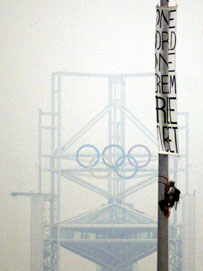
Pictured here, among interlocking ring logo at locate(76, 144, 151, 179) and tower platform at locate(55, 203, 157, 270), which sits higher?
interlocking ring logo at locate(76, 144, 151, 179)

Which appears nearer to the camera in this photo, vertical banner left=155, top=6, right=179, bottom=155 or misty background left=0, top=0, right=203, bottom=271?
vertical banner left=155, top=6, right=179, bottom=155

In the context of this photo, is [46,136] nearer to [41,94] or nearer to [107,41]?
[41,94]

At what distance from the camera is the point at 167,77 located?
11.3ft

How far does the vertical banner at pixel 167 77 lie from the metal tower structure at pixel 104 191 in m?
3.48

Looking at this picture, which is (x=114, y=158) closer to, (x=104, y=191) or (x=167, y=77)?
(x=104, y=191)

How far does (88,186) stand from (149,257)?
3.76 feet

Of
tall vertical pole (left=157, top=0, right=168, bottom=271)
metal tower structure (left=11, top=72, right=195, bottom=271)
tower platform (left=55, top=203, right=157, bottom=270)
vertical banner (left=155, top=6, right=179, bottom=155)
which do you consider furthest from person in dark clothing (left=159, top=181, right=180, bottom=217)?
tower platform (left=55, top=203, right=157, bottom=270)

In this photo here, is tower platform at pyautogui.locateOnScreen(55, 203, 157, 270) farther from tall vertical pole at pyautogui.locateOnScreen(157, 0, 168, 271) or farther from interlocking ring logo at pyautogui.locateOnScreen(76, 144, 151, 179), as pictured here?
tall vertical pole at pyautogui.locateOnScreen(157, 0, 168, 271)

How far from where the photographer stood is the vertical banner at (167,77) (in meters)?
3.46

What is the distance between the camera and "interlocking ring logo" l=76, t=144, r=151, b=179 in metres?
7.00

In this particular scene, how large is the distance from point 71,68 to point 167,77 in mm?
3646

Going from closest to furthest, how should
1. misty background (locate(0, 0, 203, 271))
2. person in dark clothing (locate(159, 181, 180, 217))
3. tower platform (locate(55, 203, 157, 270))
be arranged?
person in dark clothing (locate(159, 181, 180, 217)) < misty background (locate(0, 0, 203, 271)) < tower platform (locate(55, 203, 157, 270))

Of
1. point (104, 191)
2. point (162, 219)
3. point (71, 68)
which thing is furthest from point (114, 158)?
point (162, 219)

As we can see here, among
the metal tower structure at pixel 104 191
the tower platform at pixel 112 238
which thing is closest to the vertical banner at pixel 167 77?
the metal tower structure at pixel 104 191
